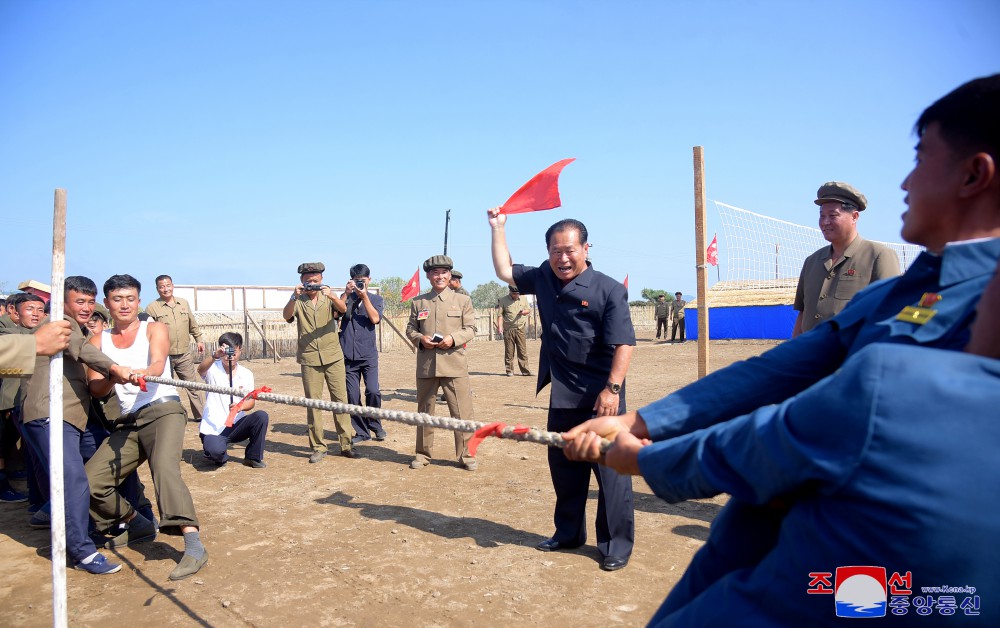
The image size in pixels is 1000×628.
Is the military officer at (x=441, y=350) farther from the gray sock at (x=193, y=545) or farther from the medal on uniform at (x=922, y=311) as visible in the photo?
the medal on uniform at (x=922, y=311)

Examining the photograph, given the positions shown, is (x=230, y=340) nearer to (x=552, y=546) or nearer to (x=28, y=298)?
(x=28, y=298)

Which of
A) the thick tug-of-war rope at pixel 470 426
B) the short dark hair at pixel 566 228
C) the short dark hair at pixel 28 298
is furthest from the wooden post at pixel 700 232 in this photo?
the short dark hair at pixel 28 298

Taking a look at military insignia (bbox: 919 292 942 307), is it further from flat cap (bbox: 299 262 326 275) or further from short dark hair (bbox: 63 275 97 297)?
flat cap (bbox: 299 262 326 275)

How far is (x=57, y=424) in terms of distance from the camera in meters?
3.20

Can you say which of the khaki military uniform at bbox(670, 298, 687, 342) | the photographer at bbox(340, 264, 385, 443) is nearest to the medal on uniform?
the photographer at bbox(340, 264, 385, 443)

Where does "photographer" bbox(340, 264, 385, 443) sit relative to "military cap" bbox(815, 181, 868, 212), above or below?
below

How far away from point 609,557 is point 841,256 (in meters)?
2.50

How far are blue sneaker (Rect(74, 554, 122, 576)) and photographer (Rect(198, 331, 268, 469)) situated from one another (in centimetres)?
253

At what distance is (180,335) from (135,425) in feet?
17.7

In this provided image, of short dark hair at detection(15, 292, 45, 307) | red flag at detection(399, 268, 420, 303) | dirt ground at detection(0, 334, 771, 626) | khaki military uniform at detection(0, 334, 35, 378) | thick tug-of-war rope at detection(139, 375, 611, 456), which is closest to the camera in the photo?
thick tug-of-war rope at detection(139, 375, 611, 456)

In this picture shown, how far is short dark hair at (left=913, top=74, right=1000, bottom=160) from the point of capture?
121 centimetres

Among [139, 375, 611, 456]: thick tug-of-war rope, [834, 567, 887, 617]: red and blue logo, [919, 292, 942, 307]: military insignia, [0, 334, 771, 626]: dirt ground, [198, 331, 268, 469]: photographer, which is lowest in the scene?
[0, 334, 771, 626]: dirt ground

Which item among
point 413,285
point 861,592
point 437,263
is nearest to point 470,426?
point 861,592

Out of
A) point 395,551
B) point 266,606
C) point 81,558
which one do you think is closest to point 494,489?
point 395,551
